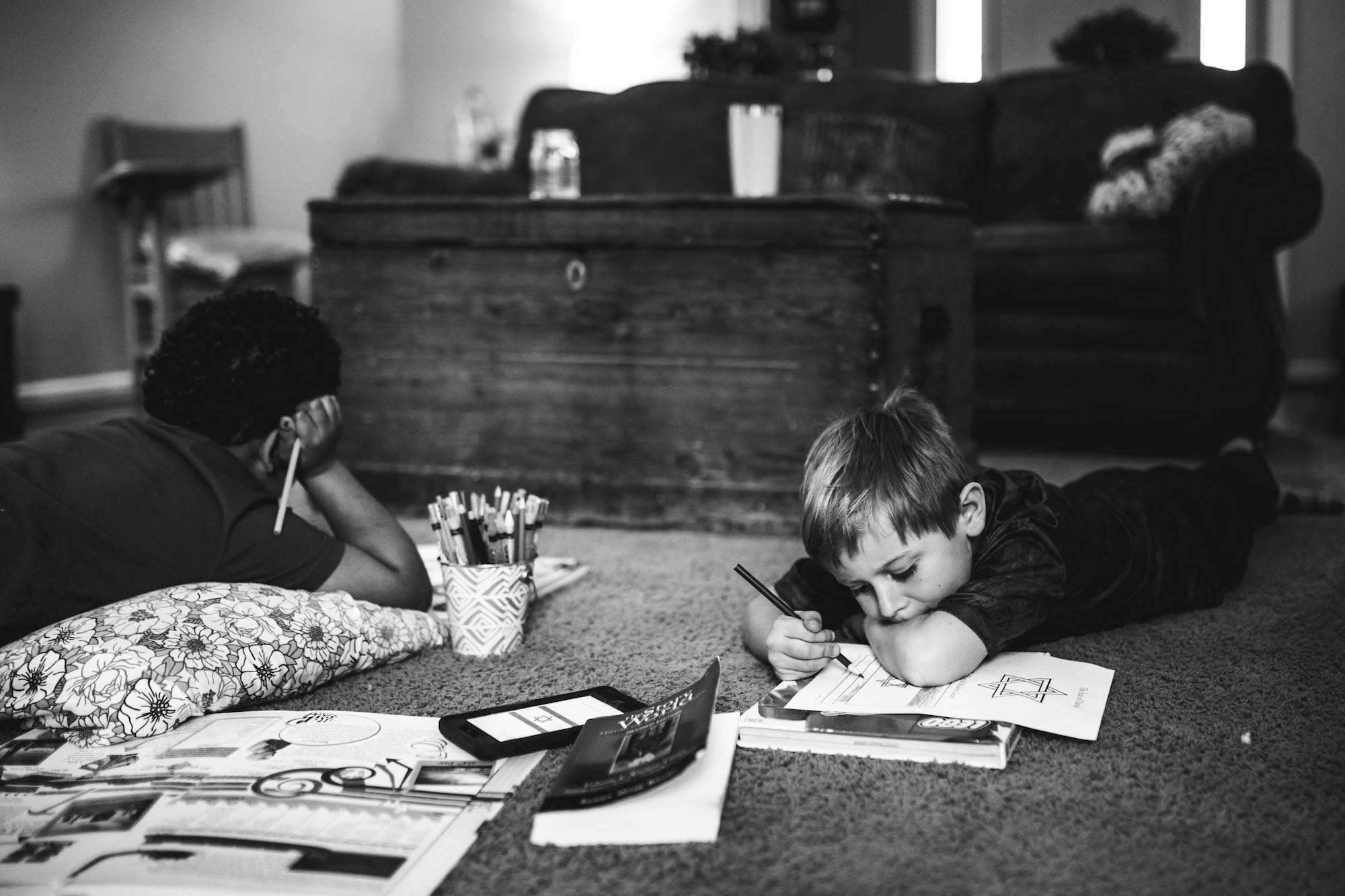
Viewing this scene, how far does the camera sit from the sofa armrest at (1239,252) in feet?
8.59

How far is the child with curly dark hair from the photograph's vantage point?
118 centimetres

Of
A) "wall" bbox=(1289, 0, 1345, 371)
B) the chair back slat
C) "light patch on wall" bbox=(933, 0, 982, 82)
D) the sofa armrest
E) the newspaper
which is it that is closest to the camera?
the newspaper

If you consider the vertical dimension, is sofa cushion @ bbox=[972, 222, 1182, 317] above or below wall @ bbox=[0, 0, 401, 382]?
below

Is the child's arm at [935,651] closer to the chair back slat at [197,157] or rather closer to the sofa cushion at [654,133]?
the sofa cushion at [654,133]

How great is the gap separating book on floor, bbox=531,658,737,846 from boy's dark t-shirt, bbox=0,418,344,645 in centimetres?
47

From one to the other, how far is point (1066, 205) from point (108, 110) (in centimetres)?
284

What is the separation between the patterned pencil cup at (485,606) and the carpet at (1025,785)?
0.02 meters

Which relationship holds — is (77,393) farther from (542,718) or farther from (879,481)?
(879,481)

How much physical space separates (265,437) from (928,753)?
0.82 meters

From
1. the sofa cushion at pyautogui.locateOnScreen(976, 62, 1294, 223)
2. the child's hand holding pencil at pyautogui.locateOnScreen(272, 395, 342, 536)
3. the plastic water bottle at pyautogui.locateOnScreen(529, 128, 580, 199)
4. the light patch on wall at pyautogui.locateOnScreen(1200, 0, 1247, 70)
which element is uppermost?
the light patch on wall at pyautogui.locateOnScreen(1200, 0, 1247, 70)

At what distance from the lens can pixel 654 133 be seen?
11.4 feet

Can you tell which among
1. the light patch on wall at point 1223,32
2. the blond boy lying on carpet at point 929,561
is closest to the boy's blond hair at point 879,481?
the blond boy lying on carpet at point 929,561

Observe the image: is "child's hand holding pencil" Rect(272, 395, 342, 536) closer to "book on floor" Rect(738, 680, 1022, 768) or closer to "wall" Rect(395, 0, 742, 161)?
Result: "book on floor" Rect(738, 680, 1022, 768)

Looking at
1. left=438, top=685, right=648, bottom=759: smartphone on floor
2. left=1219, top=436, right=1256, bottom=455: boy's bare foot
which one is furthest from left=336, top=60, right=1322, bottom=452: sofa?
left=438, top=685, right=648, bottom=759: smartphone on floor
